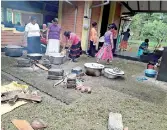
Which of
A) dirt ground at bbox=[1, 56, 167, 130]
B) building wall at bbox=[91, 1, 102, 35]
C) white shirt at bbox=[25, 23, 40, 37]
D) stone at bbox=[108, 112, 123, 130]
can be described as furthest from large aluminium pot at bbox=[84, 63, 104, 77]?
building wall at bbox=[91, 1, 102, 35]

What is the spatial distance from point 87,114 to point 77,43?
438 centimetres

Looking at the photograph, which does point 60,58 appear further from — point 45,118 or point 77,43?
point 45,118

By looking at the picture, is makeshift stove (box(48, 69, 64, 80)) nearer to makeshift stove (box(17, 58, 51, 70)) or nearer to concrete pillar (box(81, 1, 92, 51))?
makeshift stove (box(17, 58, 51, 70))

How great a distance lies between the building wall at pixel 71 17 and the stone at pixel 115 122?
22.8 ft

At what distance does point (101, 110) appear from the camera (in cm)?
377

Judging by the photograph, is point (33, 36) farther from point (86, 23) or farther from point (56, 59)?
point (86, 23)

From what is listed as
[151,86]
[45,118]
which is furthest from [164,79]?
[45,118]

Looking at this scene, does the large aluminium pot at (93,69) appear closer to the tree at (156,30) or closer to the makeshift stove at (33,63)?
the makeshift stove at (33,63)

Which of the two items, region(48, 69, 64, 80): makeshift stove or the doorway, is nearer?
region(48, 69, 64, 80): makeshift stove

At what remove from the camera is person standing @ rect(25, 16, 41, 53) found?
7368mm

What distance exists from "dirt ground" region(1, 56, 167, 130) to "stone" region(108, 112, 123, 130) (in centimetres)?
12

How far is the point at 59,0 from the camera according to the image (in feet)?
32.5

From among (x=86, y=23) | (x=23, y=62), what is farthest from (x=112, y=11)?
(x=23, y=62)

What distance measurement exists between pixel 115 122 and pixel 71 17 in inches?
313
